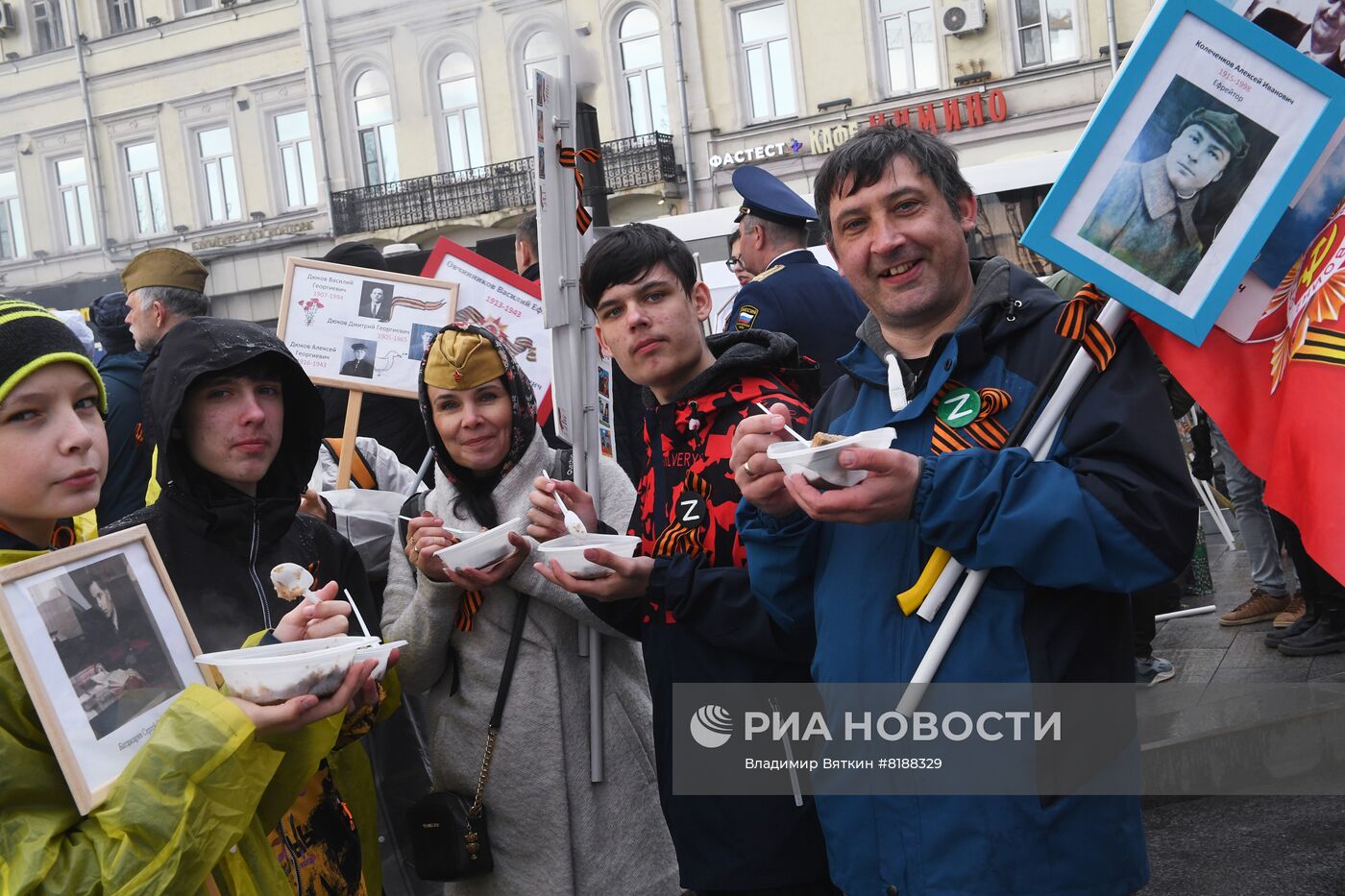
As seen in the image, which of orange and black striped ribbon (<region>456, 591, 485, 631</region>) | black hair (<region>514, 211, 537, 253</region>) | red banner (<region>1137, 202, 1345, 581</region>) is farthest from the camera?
black hair (<region>514, 211, 537, 253</region>)

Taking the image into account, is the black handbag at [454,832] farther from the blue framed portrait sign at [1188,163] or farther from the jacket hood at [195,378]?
the blue framed portrait sign at [1188,163]

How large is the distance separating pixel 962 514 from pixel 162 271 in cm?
451

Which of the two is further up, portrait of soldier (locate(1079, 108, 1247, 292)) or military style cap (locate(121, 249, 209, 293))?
military style cap (locate(121, 249, 209, 293))

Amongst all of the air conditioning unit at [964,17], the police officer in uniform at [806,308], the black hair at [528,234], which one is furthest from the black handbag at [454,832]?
the air conditioning unit at [964,17]

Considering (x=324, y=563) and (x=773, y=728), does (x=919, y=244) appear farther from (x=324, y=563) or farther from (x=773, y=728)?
(x=324, y=563)

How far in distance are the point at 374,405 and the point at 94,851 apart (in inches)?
143

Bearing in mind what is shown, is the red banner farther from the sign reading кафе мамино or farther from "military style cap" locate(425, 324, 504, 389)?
the sign reading кафе мамино

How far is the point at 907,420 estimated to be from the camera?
241 cm

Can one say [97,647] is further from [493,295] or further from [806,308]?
[493,295]

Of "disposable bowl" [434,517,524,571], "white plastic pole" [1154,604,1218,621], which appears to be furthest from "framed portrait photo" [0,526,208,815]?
"white plastic pole" [1154,604,1218,621]

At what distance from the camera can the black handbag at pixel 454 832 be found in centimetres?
329

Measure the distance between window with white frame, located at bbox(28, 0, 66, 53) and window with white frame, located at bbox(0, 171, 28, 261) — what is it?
125 inches

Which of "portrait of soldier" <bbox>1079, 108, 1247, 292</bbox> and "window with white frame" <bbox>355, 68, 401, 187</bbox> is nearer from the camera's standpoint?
"portrait of soldier" <bbox>1079, 108, 1247, 292</bbox>

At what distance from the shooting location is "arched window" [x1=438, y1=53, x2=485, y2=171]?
26.7 m
